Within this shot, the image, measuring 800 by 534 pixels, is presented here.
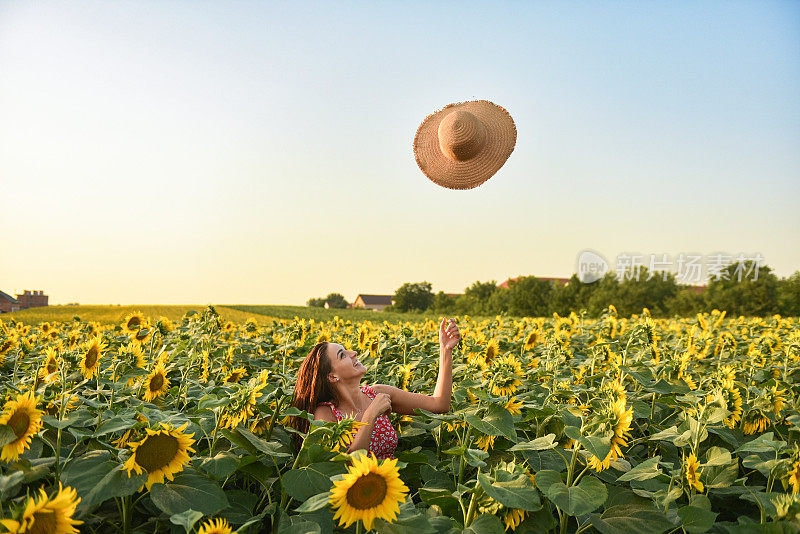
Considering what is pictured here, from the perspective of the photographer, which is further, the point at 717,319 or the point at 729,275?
the point at 729,275

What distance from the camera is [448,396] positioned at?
140 inches

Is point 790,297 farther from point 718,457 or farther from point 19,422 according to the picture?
point 19,422

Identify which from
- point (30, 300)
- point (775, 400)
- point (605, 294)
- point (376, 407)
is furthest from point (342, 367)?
point (605, 294)

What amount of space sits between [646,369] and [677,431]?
141 cm

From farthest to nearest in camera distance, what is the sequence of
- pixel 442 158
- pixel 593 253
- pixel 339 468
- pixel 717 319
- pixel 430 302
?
pixel 430 302
pixel 593 253
pixel 717 319
pixel 442 158
pixel 339 468

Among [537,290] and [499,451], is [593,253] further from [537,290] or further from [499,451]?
[499,451]

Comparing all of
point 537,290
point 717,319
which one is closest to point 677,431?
point 717,319

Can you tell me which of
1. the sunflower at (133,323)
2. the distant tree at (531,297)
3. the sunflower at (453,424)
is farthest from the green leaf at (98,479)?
the distant tree at (531,297)

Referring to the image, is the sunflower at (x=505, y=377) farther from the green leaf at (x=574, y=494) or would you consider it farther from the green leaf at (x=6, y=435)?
the green leaf at (x=6, y=435)

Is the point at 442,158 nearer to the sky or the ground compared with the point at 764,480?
nearer to the sky

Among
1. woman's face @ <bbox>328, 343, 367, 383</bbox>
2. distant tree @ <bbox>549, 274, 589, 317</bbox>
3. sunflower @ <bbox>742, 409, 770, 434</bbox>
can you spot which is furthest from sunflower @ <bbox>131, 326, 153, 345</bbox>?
distant tree @ <bbox>549, 274, 589, 317</bbox>

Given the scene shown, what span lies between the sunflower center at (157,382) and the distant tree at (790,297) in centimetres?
4732

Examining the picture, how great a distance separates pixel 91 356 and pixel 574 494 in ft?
11.0

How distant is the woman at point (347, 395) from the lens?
326 cm
